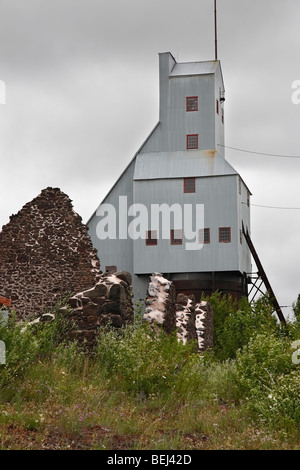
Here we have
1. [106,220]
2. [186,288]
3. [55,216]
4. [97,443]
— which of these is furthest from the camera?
[106,220]

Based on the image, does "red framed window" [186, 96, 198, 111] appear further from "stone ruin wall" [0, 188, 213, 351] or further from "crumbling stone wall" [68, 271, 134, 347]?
"crumbling stone wall" [68, 271, 134, 347]

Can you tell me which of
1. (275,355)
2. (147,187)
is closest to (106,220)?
(147,187)

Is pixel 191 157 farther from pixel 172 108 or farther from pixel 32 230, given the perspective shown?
pixel 32 230

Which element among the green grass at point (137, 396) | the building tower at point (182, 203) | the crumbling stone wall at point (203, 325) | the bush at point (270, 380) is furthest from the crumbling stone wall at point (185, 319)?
the building tower at point (182, 203)

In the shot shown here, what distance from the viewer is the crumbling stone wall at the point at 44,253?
72.5ft

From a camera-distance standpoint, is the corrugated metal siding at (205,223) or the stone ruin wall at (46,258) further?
the corrugated metal siding at (205,223)

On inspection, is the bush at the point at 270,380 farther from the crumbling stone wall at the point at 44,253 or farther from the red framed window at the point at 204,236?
the red framed window at the point at 204,236

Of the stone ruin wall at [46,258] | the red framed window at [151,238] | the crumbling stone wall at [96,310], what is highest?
the red framed window at [151,238]

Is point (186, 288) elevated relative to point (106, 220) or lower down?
lower down

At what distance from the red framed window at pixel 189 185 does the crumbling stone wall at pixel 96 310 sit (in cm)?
3514

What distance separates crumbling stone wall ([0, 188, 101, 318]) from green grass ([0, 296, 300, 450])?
578 centimetres

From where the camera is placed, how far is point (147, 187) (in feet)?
172

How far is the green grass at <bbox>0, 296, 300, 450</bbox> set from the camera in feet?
34.9

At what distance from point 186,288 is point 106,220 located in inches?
320
